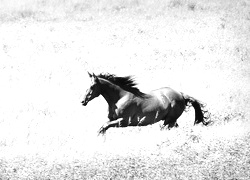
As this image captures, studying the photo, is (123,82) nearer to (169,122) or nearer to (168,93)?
(168,93)

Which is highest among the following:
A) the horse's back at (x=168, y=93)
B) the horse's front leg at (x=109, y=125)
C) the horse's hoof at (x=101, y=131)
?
the horse's back at (x=168, y=93)

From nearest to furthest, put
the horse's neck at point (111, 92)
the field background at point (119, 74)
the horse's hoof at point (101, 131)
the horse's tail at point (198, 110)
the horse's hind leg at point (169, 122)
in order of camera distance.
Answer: the field background at point (119, 74)
the horse's hoof at point (101, 131)
the horse's neck at point (111, 92)
the horse's hind leg at point (169, 122)
the horse's tail at point (198, 110)

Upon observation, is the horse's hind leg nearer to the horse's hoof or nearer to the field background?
the field background

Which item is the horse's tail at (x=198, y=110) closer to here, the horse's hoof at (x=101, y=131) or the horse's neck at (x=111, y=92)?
the horse's neck at (x=111, y=92)

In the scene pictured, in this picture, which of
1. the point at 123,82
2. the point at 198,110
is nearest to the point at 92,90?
the point at 123,82

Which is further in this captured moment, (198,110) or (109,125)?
(198,110)

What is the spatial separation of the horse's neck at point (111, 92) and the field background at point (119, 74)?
20.9 inches

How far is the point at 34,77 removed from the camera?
11.8 m

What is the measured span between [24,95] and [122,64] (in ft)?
9.11

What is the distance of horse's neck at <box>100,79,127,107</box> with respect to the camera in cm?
862

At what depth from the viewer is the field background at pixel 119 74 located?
282 inches

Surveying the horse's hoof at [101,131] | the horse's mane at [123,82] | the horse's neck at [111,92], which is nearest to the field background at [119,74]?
the horse's hoof at [101,131]

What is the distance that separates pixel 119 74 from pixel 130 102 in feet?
10.3

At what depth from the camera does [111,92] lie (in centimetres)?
866
